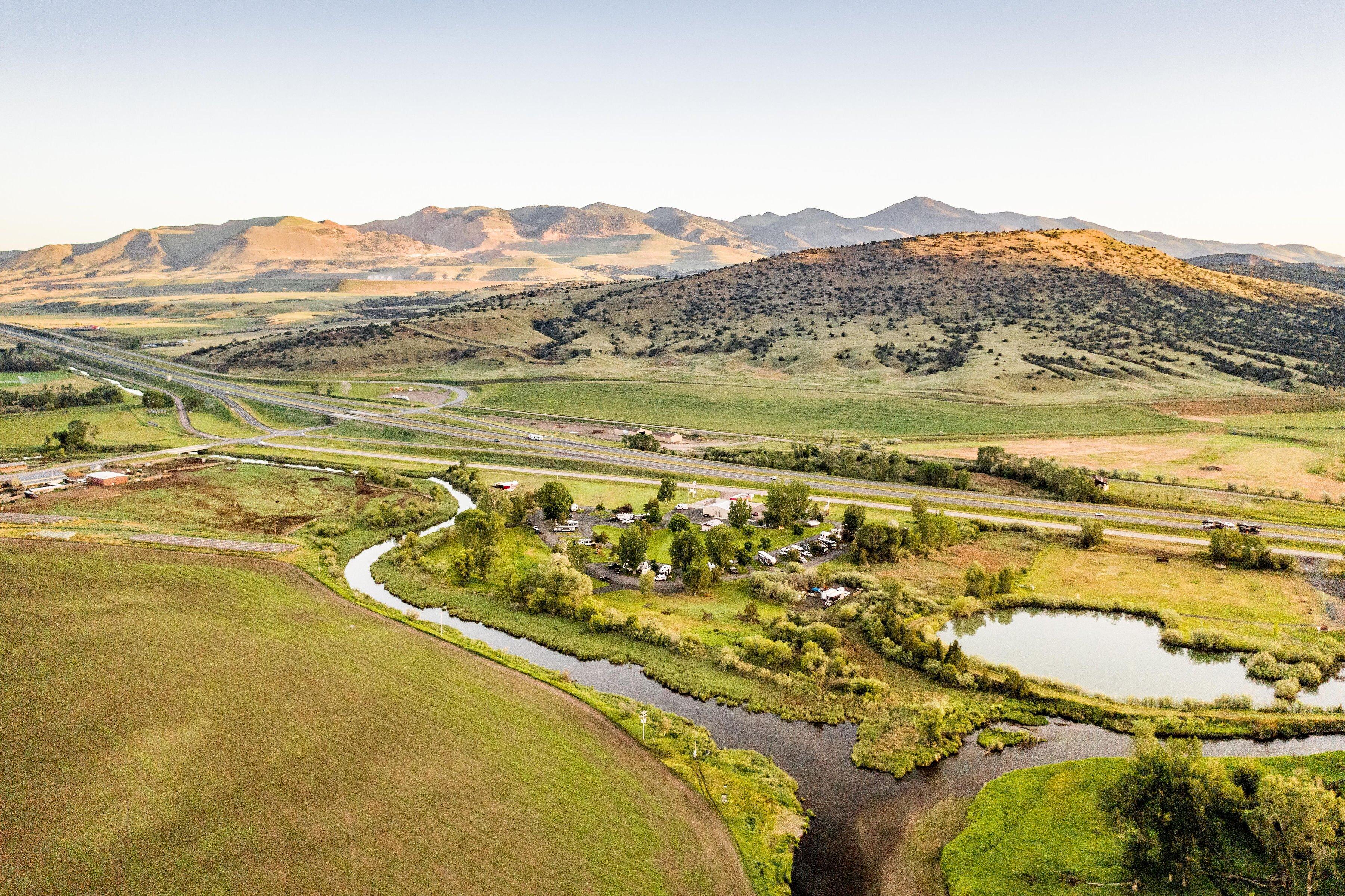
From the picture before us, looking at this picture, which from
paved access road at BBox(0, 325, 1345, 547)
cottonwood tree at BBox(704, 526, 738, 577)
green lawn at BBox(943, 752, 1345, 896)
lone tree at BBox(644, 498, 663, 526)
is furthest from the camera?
paved access road at BBox(0, 325, 1345, 547)

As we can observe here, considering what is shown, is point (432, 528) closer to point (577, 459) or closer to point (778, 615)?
point (577, 459)

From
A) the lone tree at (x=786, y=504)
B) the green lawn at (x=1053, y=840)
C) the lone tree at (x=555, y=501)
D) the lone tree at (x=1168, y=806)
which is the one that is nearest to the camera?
the lone tree at (x=1168, y=806)

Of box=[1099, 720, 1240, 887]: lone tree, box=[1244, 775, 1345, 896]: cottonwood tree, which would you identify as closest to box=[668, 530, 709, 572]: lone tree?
box=[1099, 720, 1240, 887]: lone tree

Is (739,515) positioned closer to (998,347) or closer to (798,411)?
(798,411)

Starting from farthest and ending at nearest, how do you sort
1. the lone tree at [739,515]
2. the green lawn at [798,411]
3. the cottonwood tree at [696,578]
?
the green lawn at [798,411] < the lone tree at [739,515] < the cottonwood tree at [696,578]

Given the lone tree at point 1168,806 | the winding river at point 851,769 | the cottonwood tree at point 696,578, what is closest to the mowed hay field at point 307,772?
the winding river at point 851,769

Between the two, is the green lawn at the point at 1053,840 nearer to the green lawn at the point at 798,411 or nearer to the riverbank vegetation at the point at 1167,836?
the riverbank vegetation at the point at 1167,836

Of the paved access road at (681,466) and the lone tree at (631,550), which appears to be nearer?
the lone tree at (631,550)

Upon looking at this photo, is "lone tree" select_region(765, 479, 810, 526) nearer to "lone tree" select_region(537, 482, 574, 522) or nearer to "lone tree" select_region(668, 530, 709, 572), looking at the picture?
"lone tree" select_region(668, 530, 709, 572)
